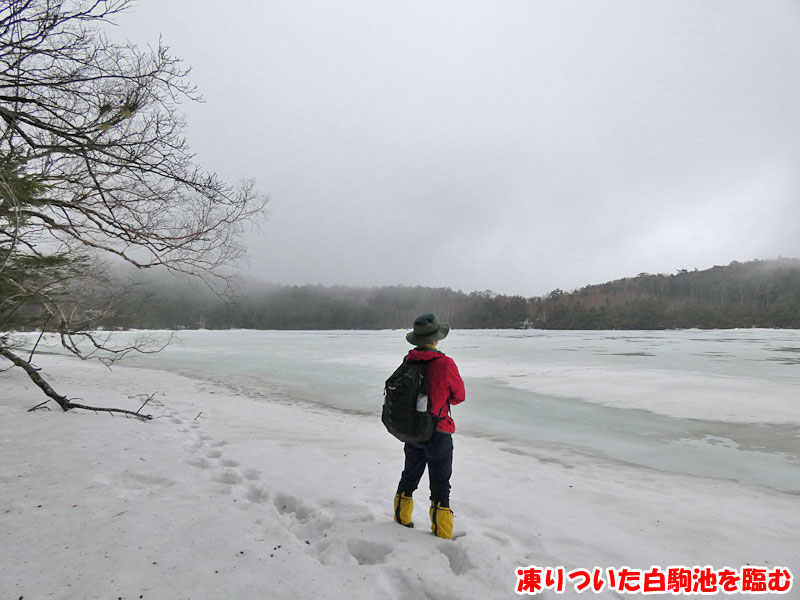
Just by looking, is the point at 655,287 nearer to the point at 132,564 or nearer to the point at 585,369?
the point at 585,369

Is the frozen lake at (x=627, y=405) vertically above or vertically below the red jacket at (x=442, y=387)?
below

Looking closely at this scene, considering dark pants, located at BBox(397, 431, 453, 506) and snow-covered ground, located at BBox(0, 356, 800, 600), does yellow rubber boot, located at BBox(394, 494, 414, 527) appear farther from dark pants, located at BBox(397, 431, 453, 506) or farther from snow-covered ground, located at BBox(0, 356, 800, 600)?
dark pants, located at BBox(397, 431, 453, 506)

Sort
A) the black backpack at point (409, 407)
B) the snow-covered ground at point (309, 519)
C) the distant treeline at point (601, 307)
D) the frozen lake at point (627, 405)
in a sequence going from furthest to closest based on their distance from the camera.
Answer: the distant treeline at point (601, 307) < the frozen lake at point (627, 405) < the black backpack at point (409, 407) < the snow-covered ground at point (309, 519)

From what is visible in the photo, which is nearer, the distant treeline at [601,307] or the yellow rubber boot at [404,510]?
the yellow rubber boot at [404,510]

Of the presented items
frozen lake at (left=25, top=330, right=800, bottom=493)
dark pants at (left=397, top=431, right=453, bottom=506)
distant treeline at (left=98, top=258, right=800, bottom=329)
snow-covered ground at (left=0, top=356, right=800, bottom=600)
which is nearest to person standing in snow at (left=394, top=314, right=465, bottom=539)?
dark pants at (left=397, top=431, right=453, bottom=506)

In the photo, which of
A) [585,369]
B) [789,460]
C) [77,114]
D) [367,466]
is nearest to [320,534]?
[367,466]

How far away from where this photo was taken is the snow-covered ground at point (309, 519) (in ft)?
7.20

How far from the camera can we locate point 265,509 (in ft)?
9.97

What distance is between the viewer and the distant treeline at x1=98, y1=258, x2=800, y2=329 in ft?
281

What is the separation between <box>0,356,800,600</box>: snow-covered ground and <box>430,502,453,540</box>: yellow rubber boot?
0.22ft

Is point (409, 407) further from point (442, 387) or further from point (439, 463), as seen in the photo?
point (439, 463)

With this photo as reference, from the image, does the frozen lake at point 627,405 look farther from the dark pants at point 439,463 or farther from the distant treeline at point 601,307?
the distant treeline at point 601,307

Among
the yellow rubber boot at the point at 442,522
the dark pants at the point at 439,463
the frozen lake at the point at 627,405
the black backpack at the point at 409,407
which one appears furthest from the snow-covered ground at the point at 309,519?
the frozen lake at the point at 627,405

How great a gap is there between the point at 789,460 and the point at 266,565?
284 inches
